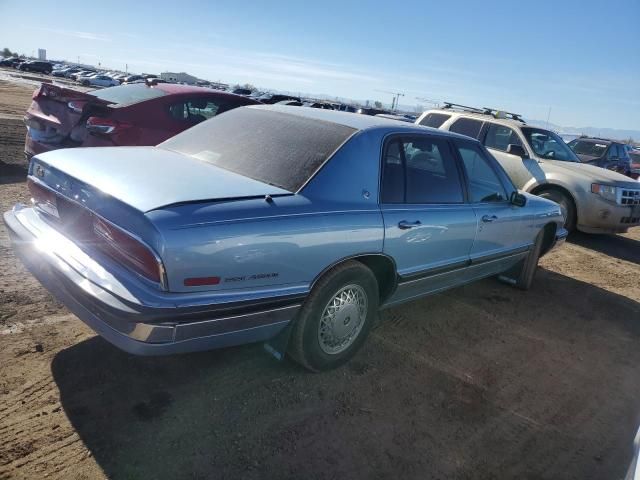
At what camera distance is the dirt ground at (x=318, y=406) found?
249cm

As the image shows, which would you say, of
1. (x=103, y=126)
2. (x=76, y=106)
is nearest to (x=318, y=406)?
(x=103, y=126)

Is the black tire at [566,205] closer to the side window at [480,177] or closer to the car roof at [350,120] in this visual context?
the side window at [480,177]

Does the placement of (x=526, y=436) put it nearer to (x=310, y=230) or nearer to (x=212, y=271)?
(x=310, y=230)

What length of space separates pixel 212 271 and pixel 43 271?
114cm

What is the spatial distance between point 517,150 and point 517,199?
13.7 feet

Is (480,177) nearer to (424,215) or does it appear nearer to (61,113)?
(424,215)

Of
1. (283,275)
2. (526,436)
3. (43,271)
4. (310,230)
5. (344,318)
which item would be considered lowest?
(526,436)

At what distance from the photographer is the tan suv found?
8.38m

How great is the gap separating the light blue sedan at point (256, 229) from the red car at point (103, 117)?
2.36 meters

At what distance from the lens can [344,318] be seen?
3291 millimetres

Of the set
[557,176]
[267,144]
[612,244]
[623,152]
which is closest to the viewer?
[267,144]

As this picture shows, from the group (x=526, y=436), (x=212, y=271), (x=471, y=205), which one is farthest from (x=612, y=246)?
(x=212, y=271)

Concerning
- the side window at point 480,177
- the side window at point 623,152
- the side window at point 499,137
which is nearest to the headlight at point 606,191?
the side window at point 499,137

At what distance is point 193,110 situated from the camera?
21.9ft
